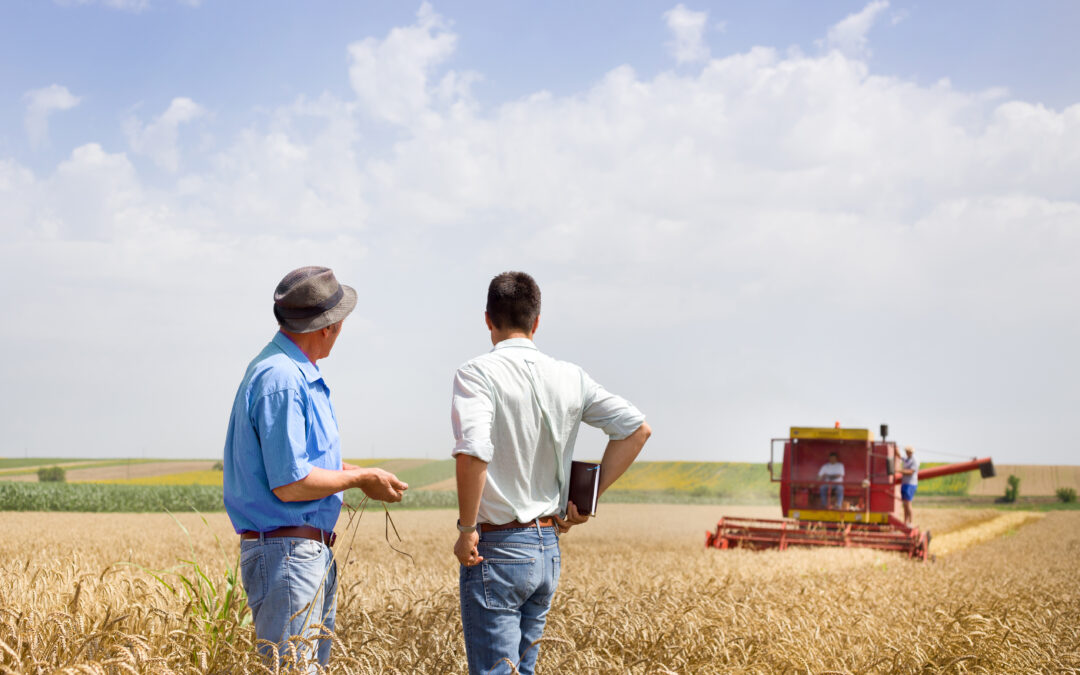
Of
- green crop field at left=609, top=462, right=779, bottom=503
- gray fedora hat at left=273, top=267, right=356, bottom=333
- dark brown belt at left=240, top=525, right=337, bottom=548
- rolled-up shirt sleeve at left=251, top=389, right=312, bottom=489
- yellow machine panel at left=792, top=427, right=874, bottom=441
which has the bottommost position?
green crop field at left=609, top=462, right=779, bottom=503

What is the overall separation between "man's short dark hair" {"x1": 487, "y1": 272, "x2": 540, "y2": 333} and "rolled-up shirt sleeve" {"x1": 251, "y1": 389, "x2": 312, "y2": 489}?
2.87ft

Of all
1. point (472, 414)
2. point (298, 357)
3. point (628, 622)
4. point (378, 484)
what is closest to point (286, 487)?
point (378, 484)

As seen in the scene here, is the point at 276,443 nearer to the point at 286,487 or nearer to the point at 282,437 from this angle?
the point at 282,437

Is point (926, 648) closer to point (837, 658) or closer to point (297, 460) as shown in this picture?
point (837, 658)

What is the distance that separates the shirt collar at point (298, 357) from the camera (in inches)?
134

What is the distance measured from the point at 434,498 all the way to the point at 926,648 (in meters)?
34.3

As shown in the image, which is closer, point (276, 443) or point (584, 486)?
point (276, 443)

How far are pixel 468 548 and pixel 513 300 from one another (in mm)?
1003

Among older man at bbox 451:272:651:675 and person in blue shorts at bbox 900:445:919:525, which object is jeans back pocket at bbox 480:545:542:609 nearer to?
older man at bbox 451:272:651:675

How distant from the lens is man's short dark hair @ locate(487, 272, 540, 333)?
11.9 ft

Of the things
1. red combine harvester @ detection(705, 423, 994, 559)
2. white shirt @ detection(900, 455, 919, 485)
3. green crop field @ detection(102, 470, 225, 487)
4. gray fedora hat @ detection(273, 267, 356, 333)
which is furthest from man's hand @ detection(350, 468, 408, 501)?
green crop field @ detection(102, 470, 225, 487)

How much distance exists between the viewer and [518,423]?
11.5 ft

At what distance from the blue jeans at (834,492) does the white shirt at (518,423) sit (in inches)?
580

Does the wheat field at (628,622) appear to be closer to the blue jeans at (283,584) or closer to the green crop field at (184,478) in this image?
the blue jeans at (283,584)
